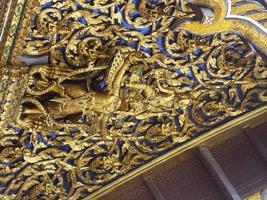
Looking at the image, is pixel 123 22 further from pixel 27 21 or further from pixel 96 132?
pixel 96 132

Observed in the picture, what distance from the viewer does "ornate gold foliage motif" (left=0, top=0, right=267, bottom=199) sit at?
3201 mm

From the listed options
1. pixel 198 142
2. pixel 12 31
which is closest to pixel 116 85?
pixel 12 31

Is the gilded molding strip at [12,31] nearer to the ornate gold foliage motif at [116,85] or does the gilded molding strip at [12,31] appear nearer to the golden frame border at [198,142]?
the ornate gold foliage motif at [116,85]

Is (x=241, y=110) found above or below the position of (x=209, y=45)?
below

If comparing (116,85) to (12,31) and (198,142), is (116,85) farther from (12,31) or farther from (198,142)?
(198,142)

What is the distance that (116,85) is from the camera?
3.48 metres

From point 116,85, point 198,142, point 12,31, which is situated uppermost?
point 12,31

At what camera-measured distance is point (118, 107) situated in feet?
Answer: 12.0

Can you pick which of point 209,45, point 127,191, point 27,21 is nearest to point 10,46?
point 27,21

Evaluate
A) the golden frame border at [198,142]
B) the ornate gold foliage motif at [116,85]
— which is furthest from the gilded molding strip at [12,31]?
the golden frame border at [198,142]

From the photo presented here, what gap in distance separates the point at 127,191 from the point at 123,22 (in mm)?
1343

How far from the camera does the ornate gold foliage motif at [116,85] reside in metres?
3.20

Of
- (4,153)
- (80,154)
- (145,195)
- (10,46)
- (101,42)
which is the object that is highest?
(10,46)

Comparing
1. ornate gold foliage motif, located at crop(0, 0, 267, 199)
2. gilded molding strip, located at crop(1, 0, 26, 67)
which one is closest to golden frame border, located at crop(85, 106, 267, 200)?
ornate gold foliage motif, located at crop(0, 0, 267, 199)
